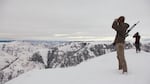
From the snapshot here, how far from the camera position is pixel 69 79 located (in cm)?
1264

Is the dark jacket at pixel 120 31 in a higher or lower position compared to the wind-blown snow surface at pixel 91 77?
higher

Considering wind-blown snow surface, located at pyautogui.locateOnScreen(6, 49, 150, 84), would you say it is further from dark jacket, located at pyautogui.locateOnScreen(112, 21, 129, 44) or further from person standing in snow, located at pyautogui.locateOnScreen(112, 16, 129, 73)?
dark jacket, located at pyautogui.locateOnScreen(112, 21, 129, 44)

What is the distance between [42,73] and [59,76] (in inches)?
61.2

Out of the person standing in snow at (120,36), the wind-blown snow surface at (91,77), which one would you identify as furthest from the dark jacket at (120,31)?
the wind-blown snow surface at (91,77)

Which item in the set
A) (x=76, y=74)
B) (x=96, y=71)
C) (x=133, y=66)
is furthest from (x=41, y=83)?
(x=133, y=66)

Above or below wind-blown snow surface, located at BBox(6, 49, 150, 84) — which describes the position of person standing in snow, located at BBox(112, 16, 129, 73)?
above

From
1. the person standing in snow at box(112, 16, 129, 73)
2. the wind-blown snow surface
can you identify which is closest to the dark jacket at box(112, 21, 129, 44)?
the person standing in snow at box(112, 16, 129, 73)

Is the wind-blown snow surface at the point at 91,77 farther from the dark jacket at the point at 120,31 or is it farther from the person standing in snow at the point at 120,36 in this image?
the dark jacket at the point at 120,31

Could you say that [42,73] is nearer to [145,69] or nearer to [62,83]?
[62,83]

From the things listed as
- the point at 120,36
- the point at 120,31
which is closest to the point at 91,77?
the point at 120,36

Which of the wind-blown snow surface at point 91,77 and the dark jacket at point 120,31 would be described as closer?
the wind-blown snow surface at point 91,77

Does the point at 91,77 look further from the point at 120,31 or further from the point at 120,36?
Result: the point at 120,31

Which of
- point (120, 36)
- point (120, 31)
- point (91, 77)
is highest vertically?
point (120, 31)

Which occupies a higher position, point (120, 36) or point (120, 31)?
A: point (120, 31)
